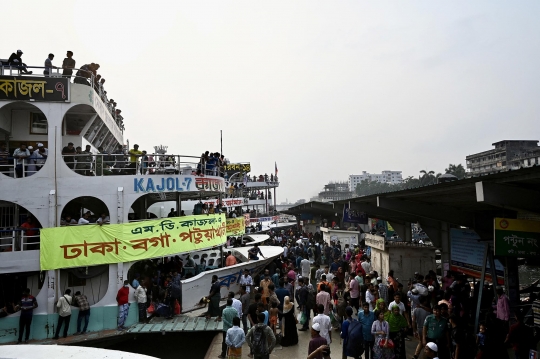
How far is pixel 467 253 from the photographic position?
41.4ft

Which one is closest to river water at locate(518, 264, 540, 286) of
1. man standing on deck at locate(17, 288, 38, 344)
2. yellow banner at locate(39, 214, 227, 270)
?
yellow banner at locate(39, 214, 227, 270)

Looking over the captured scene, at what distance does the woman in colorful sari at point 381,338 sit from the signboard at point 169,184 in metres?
7.54

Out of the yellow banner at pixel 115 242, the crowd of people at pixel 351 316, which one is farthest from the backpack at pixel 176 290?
the yellow banner at pixel 115 242

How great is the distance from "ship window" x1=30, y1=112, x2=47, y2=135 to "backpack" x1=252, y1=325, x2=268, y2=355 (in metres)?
10.9

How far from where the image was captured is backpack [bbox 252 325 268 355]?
784 centimetres

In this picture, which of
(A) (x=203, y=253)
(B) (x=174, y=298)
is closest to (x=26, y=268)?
(B) (x=174, y=298)

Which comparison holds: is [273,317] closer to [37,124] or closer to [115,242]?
[115,242]

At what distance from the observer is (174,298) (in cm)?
1224

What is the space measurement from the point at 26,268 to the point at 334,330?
29.5 ft

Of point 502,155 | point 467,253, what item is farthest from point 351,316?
point 502,155

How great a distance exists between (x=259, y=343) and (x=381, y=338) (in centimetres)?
236

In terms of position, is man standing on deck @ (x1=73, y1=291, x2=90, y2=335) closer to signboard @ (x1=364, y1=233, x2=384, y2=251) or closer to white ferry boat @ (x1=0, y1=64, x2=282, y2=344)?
white ferry boat @ (x1=0, y1=64, x2=282, y2=344)

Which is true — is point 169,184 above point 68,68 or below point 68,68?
below

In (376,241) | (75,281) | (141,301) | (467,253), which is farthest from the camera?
(376,241)
